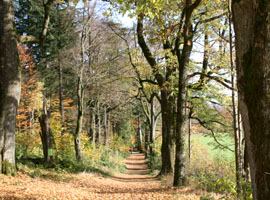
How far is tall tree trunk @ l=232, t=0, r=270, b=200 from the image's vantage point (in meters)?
2.31

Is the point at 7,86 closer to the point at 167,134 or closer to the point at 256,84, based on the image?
the point at 256,84

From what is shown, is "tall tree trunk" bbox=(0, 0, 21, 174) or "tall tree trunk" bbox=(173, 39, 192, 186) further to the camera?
"tall tree trunk" bbox=(173, 39, 192, 186)

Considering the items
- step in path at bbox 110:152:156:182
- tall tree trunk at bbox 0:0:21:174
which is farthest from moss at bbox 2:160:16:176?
step in path at bbox 110:152:156:182

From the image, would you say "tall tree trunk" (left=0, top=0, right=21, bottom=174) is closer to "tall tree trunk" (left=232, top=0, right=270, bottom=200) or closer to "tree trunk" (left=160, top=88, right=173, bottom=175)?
"tree trunk" (left=160, top=88, right=173, bottom=175)

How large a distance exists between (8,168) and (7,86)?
2.68 metres

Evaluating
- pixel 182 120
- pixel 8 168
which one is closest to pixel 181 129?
pixel 182 120

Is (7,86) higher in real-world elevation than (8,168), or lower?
higher

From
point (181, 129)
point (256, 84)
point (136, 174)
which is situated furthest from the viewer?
point (136, 174)

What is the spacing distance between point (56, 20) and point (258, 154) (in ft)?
71.6

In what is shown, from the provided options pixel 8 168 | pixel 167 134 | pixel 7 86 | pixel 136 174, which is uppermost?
pixel 7 86

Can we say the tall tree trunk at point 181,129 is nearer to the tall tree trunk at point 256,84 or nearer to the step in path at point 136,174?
the tall tree trunk at point 256,84

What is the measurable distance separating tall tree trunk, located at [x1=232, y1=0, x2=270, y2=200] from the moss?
7.37 m

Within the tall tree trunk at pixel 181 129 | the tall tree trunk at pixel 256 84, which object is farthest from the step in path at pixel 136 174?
the tall tree trunk at pixel 256 84

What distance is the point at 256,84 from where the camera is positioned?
7.83ft
